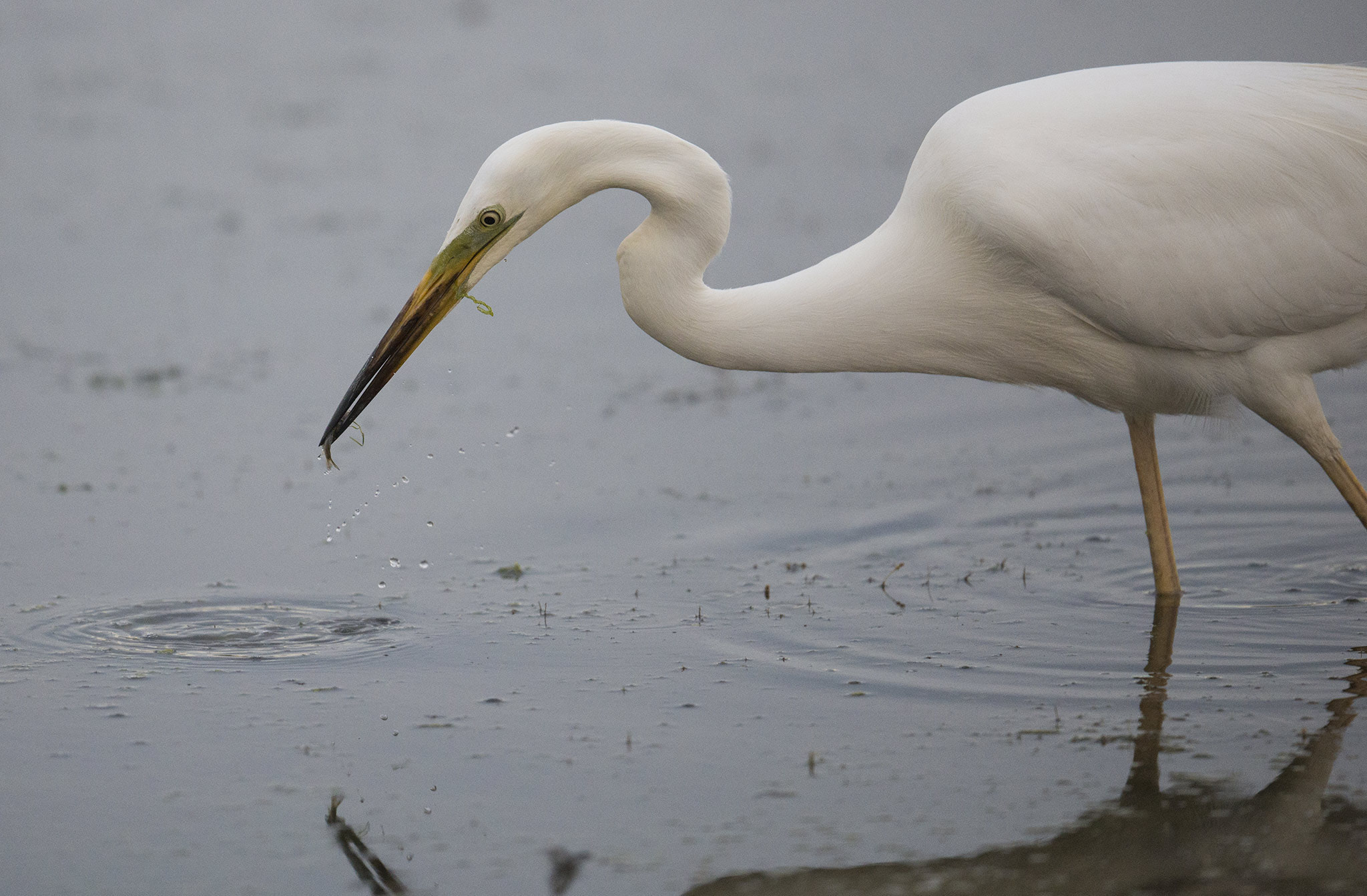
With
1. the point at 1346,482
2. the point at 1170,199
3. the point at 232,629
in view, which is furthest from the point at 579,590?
the point at 1346,482

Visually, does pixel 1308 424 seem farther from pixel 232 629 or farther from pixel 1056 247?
pixel 232 629

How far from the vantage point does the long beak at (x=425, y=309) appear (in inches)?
169

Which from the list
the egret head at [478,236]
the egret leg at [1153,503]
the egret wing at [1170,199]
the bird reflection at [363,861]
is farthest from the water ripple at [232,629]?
the egret leg at [1153,503]

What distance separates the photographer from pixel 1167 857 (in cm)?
338

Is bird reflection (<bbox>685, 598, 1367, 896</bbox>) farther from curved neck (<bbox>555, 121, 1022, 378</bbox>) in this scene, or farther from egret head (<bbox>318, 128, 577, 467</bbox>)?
egret head (<bbox>318, 128, 577, 467</bbox>)

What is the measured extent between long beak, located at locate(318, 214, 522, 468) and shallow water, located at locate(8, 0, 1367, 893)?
2.71 feet

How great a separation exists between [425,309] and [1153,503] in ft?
7.48

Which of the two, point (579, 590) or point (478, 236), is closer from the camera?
point (478, 236)

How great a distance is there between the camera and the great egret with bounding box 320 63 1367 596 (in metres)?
4.31

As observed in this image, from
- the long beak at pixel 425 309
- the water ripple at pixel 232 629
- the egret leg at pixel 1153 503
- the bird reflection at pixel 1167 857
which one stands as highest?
the long beak at pixel 425 309

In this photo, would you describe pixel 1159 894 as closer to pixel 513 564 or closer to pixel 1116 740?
pixel 1116 740

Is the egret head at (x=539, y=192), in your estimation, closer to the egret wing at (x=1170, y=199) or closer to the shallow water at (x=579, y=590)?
the egret wing at (x=1170, y=199)

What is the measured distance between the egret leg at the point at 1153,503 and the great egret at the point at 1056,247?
403 mm

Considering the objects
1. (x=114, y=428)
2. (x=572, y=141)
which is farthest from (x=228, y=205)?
(x=572, y=141)
